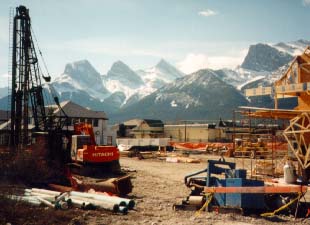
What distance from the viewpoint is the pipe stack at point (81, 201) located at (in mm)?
12727

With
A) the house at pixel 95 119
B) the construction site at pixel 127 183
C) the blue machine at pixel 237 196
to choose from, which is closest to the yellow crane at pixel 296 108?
the construction site at pixel 127 183

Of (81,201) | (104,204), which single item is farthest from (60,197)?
(104,204)

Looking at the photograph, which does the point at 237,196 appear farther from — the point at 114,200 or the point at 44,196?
the point at 44,196

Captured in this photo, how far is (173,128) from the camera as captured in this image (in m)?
92.0

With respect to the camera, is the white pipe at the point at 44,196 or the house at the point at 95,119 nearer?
the white pipe at the point at 44,196

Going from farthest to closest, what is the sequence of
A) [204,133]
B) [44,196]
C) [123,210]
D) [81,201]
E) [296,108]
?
[204,133] → [296,108] → [44,196] → [81,201] → [123,210]

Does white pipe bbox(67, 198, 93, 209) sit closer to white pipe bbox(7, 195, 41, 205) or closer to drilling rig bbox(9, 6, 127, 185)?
white pipe bbox(7, 195, 41, 205)

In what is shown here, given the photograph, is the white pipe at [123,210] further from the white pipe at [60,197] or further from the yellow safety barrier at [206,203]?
the yellow safety barrier at [206,203]

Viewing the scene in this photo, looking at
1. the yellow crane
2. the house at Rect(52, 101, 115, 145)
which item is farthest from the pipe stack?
the house at Rect(52, 101, 115, 145)

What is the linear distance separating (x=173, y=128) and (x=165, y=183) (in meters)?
71.5

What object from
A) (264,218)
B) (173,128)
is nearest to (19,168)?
(264,218)

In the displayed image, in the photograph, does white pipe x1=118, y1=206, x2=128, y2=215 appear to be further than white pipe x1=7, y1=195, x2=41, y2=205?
No

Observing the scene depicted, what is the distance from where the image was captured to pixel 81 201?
1309 centimetres

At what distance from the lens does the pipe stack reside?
12727 mm
